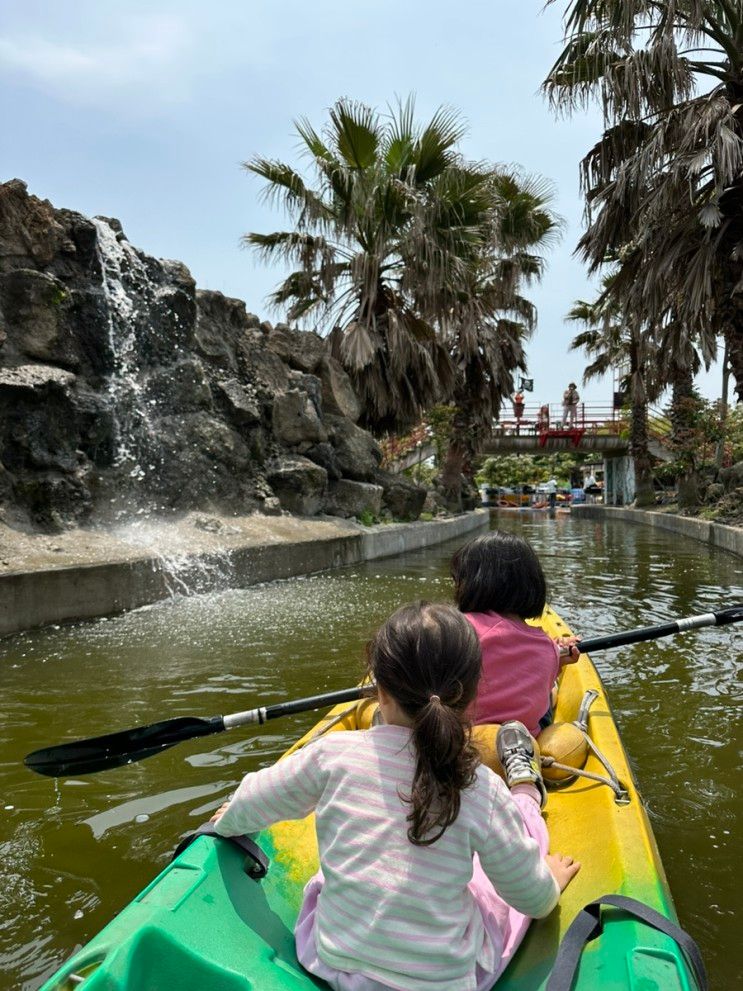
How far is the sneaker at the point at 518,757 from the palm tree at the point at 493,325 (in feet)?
60.9

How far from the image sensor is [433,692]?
A: 1573 millimetres

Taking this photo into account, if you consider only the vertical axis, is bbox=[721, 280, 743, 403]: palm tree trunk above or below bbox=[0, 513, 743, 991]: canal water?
above

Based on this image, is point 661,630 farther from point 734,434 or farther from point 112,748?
point 734,434

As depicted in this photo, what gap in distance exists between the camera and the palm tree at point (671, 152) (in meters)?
11.1

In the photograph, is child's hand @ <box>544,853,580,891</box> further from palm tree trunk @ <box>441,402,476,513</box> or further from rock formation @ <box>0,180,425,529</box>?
palm tree trunk @ <box>441,402,476,513</box>

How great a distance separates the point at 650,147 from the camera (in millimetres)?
11766

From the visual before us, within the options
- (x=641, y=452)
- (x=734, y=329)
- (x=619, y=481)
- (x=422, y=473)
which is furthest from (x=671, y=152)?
(x=619, y=481)

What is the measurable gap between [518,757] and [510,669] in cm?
33

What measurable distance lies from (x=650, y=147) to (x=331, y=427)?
7.50 meters

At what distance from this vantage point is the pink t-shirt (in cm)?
250

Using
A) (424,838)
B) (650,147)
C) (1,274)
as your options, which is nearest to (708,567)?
(650,147)

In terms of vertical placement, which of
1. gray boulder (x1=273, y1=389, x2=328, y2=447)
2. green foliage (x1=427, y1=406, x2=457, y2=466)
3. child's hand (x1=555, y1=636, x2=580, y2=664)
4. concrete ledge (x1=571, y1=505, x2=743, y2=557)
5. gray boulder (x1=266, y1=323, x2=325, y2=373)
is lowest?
concrete ledge (x1=571, y1=505, x2=743, y2=557)

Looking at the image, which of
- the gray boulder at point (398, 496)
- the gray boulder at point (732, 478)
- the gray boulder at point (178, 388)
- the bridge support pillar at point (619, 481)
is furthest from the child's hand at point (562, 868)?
the bridge support pillar at point (619, 481)

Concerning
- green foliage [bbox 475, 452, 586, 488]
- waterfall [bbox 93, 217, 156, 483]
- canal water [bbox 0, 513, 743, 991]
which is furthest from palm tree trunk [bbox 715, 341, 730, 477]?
green foliage [bbox 475, 452, 586, 488]
